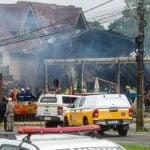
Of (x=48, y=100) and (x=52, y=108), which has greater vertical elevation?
(x=48, y=100)

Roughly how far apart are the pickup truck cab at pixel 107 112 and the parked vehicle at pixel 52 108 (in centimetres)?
557

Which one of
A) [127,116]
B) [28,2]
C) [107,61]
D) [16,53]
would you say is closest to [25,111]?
[107,61]

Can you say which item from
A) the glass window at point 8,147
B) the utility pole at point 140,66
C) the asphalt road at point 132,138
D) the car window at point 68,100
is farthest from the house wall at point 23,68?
the glass window at point 8,147

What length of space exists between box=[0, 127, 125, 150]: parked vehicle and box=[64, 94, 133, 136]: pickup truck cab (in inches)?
662

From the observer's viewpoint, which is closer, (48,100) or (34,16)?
(48,100)

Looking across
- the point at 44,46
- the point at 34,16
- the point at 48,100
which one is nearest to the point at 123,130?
the point at 48,100

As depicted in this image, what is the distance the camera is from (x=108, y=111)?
2486cm

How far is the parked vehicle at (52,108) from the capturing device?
31484 mm

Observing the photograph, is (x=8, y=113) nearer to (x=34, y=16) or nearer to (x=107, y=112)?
(x=107, y=112)

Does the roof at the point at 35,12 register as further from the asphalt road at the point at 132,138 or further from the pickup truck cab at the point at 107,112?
the pickup truck cab at the point at 107,112

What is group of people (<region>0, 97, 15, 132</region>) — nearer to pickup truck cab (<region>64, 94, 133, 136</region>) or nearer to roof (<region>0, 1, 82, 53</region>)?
pickup truck cab (<region>64, 94, 133, 136</region>)

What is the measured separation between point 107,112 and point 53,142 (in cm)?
1754

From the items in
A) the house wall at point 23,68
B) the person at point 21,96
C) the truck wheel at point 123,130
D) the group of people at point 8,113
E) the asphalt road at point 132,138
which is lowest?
the asphalt road at point 132,138

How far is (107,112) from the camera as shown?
81.6ft
